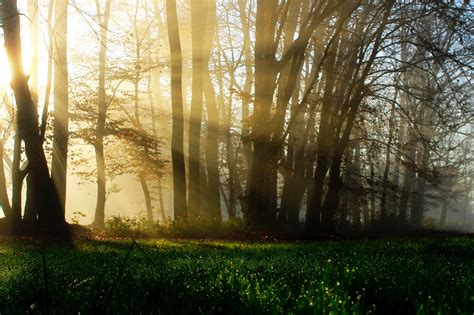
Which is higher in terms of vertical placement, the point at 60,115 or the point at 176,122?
the point at 60,115

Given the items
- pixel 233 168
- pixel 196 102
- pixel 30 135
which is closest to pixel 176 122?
pixel 196 102

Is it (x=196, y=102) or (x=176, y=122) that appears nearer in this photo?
(x=176, y=122)

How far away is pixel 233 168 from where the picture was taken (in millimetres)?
37344

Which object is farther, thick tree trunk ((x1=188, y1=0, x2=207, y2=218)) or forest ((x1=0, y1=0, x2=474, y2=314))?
thick tree trunk ((x1=188, y1=0, x2=207, y2=218))

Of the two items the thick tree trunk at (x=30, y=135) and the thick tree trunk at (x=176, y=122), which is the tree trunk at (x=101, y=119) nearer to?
the thick tree trunk at (x=176, y=122)

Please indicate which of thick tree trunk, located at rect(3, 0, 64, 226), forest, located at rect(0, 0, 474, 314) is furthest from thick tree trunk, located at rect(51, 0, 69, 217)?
thick tree trunk, located at rect(3, 0, 64, 226)

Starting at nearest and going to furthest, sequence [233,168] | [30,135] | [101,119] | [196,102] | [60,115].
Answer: [30,135], [60,115], [196,102], [101,119], [233,168]

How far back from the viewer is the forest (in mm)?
3602

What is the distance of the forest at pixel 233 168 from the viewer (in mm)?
3602

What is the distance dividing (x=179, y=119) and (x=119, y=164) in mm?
13157

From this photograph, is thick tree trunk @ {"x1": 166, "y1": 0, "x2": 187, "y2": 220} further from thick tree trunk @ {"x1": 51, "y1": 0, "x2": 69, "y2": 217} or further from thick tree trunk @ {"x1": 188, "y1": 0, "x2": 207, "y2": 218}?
thick tree trunk @ {"x1": 51, "y1": 0, "x2": 69, "y2": 217}

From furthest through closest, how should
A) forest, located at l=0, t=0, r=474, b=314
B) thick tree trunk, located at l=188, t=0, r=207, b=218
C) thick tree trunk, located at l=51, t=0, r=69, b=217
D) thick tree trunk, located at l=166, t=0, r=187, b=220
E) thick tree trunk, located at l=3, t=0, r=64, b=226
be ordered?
thick tree trunk, located at l=188, t=0, r=207, b=218 → thick tree trunk, located at l=51, t=0, r=69, b=217 → thick tree trunk, located at l=166, t=0, r=187, b=220 → thick tree trunk, located at l=3, t=0, r=64, b=226 → forest, located at l=0, t=0, r=474, b=314

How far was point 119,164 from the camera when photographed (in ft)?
109

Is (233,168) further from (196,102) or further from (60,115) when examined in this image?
(60,115)
